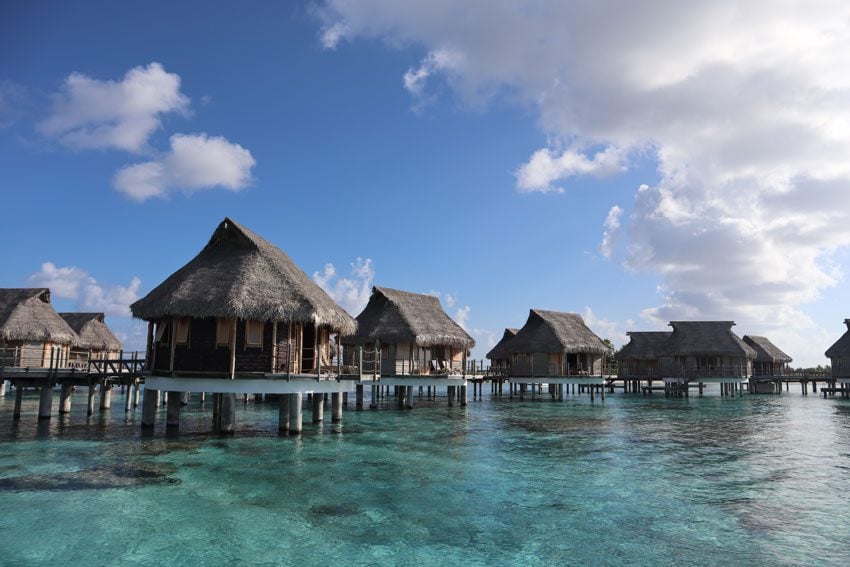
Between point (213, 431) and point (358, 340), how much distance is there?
1269cm

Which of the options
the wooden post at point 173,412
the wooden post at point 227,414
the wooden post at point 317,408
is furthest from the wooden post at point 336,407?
the wooden post at point 173,412

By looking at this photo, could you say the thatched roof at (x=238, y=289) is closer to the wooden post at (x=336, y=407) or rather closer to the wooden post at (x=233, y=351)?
the wooden post at (x=233, y=351)

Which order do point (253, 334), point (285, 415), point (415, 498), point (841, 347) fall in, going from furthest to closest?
point (841, 347) → point (285, 415) → point (253, 334) → point (415, 498)

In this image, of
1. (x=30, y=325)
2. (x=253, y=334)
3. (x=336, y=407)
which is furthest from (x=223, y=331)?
(x=30, y=325)

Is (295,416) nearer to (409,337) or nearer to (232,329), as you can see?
(232,329)

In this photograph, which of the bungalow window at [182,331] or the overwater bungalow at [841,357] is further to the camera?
the overwater bungalow at [841,357]

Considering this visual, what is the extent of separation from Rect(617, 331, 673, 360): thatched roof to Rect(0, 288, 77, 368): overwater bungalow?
156ft

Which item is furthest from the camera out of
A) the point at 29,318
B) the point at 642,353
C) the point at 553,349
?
the point at 642,353

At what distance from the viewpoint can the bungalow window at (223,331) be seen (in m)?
19.7

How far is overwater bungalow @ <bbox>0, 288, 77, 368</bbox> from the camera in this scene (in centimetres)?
3166

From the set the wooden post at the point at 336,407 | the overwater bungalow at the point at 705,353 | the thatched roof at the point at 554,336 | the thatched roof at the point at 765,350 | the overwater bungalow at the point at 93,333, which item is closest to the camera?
the wooden post at the point at 336,407

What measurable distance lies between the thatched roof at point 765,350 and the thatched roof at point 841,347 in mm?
8217

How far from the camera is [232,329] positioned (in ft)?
64.1

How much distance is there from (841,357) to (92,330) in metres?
64.6
